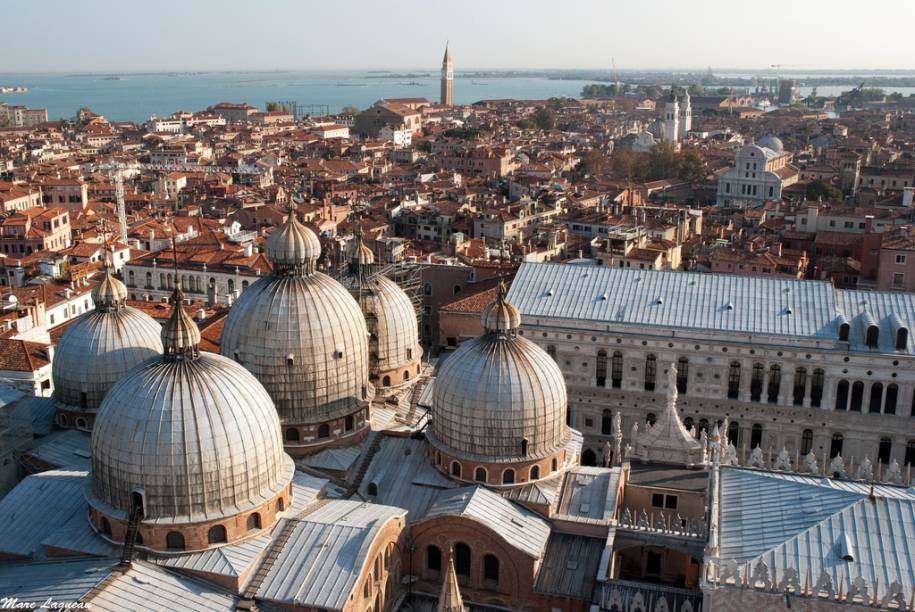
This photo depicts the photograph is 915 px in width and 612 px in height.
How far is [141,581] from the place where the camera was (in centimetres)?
1758

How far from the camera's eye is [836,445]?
28672 millimetres

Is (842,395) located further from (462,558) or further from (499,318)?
(462,558)

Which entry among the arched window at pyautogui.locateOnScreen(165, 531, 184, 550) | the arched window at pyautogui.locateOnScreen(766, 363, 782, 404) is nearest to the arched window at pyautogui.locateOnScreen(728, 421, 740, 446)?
the arched window at pyautogui.locateOnScreen(766, 363, 782, 404)

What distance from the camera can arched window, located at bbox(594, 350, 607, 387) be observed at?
30.0m

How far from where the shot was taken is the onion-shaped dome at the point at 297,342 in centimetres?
2248

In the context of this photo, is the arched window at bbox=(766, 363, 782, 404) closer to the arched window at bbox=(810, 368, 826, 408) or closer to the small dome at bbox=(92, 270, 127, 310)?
the arched window at bbox=(810, 368, 826, 408)

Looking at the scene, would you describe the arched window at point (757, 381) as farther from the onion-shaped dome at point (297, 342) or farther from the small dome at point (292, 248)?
the small dome at point (292, 248)

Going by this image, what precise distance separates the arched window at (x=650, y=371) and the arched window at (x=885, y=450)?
696cm

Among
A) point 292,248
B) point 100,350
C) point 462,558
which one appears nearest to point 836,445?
point 462,558

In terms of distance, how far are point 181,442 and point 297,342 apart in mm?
4817

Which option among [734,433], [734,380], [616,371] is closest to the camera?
[734,380]

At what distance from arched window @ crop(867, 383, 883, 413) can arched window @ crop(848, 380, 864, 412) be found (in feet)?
0.91

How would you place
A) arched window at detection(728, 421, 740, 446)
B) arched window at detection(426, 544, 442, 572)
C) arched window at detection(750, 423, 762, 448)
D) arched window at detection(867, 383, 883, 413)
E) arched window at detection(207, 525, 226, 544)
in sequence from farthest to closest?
1. arched window at detection(728, 421, 740, 446)
2. arched window at detection(750, 423, 762, 448)
3. arched window at detection(867, 383, 883, 413)
4. arched window at detection(426, 544, 442, 572)
5. arched window at detection(207, 525, 226, 544)

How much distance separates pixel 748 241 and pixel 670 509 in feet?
112
